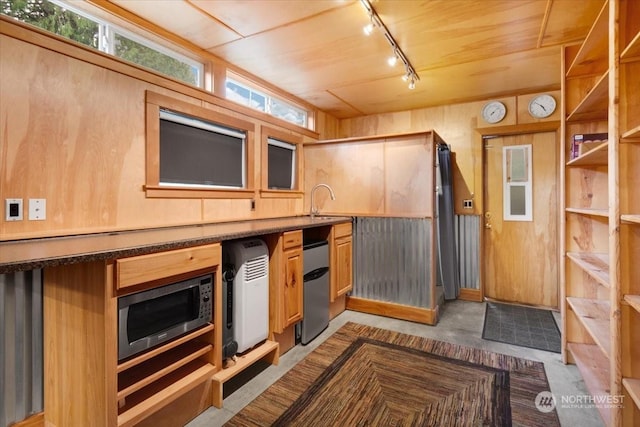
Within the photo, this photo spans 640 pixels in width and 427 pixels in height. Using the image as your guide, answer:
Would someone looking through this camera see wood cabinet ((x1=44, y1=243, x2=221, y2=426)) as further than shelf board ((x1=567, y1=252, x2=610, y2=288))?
No

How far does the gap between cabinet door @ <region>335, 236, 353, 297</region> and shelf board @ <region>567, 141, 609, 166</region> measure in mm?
2016

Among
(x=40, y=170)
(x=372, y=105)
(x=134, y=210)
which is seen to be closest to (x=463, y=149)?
(x=372, y=105)

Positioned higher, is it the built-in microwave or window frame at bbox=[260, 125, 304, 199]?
window frame at bbox=[260, 125, 304, 199]

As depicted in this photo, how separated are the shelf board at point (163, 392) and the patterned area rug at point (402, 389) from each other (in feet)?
1.08

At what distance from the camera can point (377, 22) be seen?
2215 mm

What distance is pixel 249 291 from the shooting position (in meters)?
Result: 2.19

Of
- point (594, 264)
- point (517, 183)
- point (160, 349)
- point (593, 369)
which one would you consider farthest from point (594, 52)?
point (160, 349)

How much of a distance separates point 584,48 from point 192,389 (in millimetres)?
3217

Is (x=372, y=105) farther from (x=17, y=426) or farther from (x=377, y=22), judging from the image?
(x=17, y=426)

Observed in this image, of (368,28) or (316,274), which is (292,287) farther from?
(368,28)

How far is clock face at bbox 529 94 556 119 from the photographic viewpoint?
3559 millimetres

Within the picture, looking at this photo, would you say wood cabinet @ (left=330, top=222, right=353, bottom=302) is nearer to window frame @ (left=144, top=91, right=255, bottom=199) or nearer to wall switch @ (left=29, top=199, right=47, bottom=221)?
window frame @ (left=144, top=91, right=255, bottom=199)

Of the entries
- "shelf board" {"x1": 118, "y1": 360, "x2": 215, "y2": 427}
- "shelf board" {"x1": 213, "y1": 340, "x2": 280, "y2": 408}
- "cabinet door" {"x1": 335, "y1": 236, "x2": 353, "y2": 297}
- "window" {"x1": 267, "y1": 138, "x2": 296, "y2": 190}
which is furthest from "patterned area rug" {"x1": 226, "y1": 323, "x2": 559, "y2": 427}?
"window" {"x1": 267, "y1": 138, "x2": 296, "y2": 190}

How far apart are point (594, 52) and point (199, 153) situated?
117 inches
